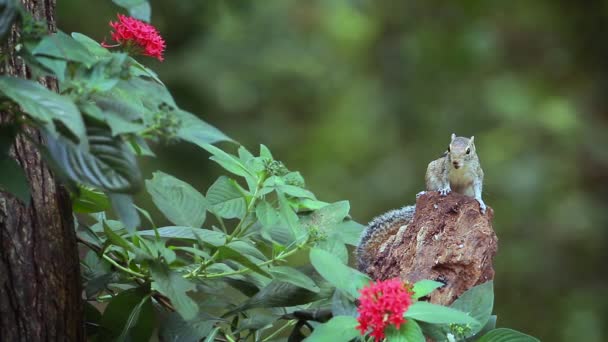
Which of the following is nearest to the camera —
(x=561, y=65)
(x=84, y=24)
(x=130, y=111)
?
(x=130, y=111)

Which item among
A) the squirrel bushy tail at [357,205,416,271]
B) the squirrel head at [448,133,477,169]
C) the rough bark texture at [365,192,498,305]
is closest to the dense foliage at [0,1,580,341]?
the rough bark texture at [365,192,498,305]

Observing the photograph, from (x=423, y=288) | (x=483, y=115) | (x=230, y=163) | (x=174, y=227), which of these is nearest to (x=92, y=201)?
(x=174, y=227)

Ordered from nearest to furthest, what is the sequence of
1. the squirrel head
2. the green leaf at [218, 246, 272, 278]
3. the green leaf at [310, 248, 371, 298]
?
the green leaf at [310, 248, 371, 298] → the green leaf at [218, 246, 272, 278] → the squirrel head

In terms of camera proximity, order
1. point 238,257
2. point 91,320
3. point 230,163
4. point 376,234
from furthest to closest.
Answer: point 376,234 → point 91,320 → point 230,163 → point 238,257

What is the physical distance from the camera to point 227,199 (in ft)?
5.74

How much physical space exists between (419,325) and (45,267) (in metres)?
0.60

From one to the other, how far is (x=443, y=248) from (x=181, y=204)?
512 millimetres

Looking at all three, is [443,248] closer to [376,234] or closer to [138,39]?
[376,234]

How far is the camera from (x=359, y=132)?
6.39 metres

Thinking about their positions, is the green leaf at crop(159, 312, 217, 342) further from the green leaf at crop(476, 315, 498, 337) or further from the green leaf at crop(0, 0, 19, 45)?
the green leaf at crop(0, 0, 19, 45)

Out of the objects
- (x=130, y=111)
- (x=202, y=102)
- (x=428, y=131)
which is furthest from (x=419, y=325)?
(x=428, y=131)

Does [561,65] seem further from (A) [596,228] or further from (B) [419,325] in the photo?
(B) [419,325]

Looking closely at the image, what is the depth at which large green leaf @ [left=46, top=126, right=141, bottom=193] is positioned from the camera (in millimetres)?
1284

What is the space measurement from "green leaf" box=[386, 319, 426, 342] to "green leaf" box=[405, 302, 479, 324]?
1cm
